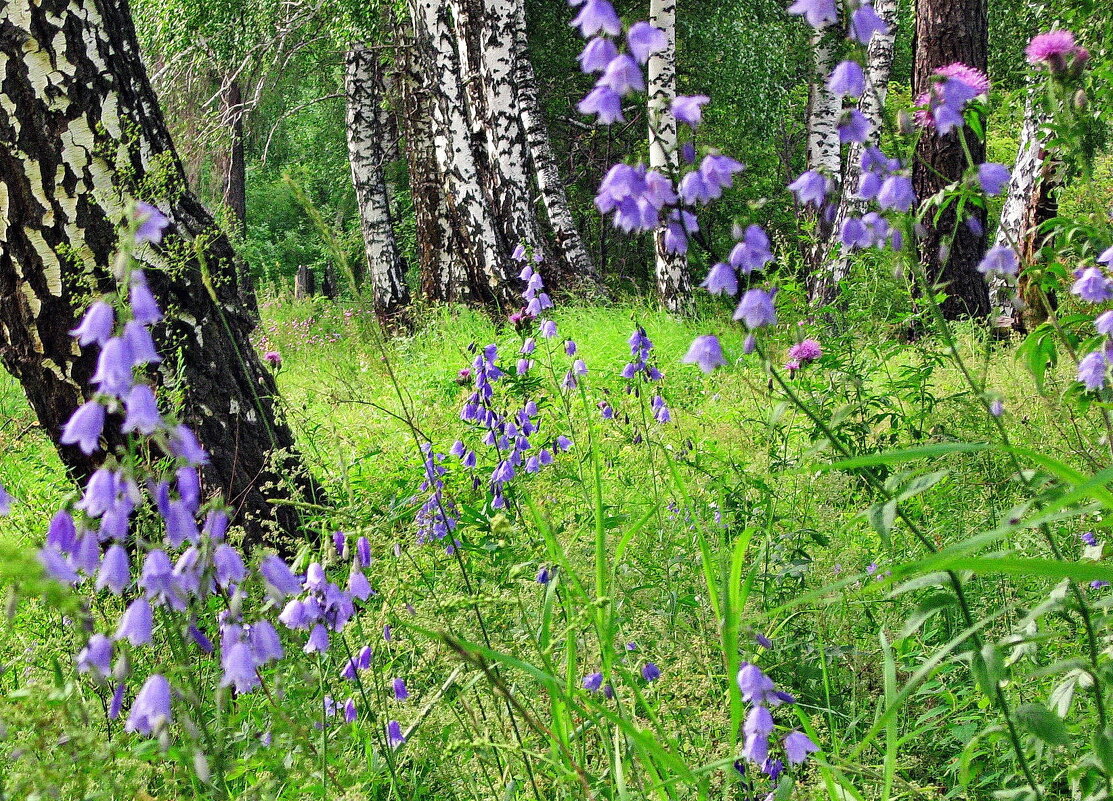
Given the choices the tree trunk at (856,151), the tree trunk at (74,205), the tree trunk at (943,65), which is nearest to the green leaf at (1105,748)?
the tree trunk at (74,205)

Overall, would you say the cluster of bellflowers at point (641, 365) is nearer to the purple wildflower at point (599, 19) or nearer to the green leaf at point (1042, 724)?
the purple wildflower at point (599, 19)

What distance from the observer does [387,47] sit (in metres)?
10.1

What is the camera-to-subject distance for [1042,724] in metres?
1.02

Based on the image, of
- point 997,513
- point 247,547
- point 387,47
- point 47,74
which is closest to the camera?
point 997,513

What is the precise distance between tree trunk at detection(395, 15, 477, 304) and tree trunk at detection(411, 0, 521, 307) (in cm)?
45

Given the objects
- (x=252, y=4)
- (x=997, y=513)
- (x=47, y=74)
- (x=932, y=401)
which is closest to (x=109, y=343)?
(x=997, y=513)

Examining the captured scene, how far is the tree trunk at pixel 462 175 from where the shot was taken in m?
7.57

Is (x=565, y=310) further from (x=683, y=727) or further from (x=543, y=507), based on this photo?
(x=683, y=727)

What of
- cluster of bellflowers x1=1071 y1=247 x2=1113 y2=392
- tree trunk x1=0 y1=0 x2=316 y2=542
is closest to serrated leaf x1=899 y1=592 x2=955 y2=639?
cluster of bellflowers x1=1071 y1=247 x2=1113 y2=392

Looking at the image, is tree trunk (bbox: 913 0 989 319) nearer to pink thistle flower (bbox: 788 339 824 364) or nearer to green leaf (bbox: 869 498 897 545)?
pink thistle flower (bbox: 788 339 824 364)

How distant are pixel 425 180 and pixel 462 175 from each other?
1.50m

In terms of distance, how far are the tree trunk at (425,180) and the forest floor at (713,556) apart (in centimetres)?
448

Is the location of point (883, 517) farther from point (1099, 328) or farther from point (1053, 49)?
point (1053, 49)

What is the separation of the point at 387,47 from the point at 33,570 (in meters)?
10.4
